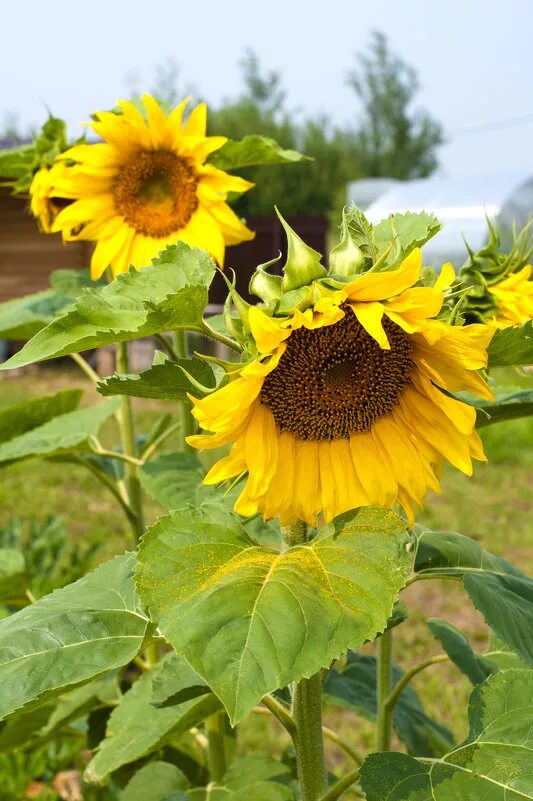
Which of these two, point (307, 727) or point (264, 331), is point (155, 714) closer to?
point (307, 727)

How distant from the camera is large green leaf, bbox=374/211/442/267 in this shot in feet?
2.44

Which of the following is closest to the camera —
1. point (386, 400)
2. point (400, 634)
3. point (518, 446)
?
point (386, 400)

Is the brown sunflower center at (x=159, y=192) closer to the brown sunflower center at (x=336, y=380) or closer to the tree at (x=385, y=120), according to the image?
the brown sunflower center at (x=336, y=380)

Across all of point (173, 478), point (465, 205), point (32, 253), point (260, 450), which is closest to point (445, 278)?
point (260, 450)

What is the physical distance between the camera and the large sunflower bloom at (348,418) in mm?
744

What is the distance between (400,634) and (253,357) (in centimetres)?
227

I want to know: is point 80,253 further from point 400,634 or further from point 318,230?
point 400,634

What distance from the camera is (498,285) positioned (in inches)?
46.3

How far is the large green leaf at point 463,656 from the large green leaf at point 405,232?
527 mm

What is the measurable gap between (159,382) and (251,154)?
2.27ft

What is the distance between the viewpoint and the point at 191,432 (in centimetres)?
123

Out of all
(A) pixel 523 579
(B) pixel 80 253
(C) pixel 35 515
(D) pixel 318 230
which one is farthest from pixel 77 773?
(D) pixel 318 230

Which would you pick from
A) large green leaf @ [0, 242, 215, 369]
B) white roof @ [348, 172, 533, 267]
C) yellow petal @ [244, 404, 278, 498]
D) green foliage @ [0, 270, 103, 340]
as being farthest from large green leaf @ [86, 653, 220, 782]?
white roof @ [348, 172, 533, 267]

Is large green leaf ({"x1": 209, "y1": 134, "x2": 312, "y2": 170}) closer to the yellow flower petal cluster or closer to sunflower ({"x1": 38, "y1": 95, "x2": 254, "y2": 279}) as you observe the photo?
sunflower ({"x1": 38, "y1": 95, "x2": 254, "y2": 279})
